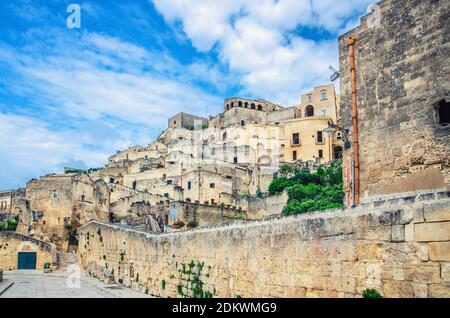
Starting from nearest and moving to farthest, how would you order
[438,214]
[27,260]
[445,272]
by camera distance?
[445,272] → [438,214] → [27,260]

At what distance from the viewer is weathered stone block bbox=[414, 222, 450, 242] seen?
5.91m

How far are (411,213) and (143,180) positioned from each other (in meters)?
55.8

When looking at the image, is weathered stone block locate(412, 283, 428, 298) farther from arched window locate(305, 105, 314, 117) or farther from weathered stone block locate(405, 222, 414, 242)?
arched window locate(305, 105, 314, 117)

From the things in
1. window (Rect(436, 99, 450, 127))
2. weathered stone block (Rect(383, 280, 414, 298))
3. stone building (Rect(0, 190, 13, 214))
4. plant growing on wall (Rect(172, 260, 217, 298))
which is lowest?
plant growing on wall (Rect(172, 260, 217, 298))

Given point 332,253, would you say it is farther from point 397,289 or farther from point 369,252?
point 397,289

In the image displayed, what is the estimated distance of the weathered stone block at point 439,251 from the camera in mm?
5852

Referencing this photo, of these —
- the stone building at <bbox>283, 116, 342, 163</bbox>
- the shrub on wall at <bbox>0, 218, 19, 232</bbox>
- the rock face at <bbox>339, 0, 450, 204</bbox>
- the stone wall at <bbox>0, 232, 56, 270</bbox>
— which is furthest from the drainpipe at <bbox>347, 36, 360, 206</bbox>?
the stone building at <bbox>283, 116, 342, 163</bbox>

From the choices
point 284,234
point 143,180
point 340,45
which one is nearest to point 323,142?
point 143,180

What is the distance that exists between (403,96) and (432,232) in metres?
4.96

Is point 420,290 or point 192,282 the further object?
point 192,282

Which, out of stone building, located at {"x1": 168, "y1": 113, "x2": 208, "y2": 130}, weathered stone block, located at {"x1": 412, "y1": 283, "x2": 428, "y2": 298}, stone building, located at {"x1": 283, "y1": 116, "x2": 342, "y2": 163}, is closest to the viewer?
weathered stone block, located at {"x1": 412, "y1": 283, "x2": 428, "y2": 298}

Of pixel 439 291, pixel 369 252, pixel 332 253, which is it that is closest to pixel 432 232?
pixel 439 291

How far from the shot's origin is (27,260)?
33.1 m

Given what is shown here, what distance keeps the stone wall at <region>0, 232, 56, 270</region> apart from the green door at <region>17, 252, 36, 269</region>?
0.77 feet
